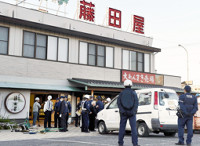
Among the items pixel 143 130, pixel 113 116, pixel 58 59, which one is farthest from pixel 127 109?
pixel 58 59

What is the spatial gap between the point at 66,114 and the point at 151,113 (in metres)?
5.34

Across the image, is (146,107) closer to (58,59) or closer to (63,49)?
(58,59)

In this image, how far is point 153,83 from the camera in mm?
27969

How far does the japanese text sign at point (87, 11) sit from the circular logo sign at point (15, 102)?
8.46 m

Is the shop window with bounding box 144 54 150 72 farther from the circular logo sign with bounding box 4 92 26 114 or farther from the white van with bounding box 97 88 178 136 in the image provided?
the white van with bounding box 97 88 178 136

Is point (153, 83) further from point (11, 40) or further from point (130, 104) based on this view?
point (130, 104)

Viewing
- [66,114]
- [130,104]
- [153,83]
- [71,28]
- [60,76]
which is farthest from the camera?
[153,83]

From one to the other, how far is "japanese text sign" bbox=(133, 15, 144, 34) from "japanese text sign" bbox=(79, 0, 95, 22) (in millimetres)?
4959

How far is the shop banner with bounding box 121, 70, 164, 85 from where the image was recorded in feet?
85.1

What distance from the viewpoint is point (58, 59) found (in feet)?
73.8

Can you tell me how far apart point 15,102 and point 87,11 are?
9877 millimetres

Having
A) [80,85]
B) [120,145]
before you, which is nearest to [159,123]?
[120,145]

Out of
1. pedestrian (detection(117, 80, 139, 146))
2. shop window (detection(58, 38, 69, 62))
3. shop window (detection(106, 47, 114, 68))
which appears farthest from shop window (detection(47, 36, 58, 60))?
pedestrian (detection(117, 80, 139, 146))

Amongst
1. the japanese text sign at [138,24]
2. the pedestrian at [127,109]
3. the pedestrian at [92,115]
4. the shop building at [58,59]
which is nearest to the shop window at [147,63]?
the shop building at [58,59]
